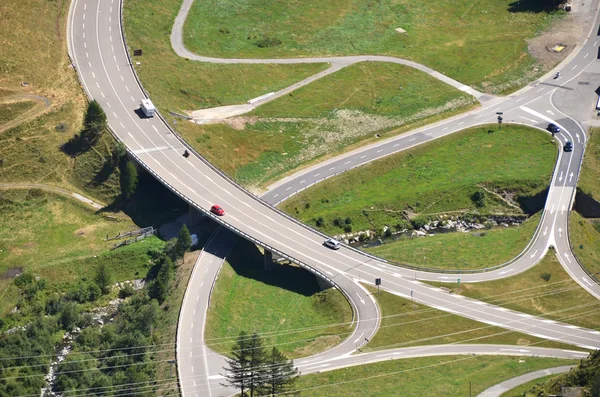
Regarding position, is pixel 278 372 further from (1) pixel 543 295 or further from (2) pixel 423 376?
(1) pixel 543 295

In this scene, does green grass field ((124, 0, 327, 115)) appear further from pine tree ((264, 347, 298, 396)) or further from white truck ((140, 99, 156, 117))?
pine tree ((264, 347, 298, 396))

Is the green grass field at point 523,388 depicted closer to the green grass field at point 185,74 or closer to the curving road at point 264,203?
the curving road at point 264,203

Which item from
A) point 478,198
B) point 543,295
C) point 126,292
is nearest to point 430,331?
point 543,295

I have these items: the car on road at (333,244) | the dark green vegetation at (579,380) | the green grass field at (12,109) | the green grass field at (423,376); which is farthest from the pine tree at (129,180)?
the dark green vegetation at (579,380)

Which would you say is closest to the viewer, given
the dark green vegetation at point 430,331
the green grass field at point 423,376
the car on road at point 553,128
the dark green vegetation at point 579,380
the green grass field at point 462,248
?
the dark green vegetation at point 579,380

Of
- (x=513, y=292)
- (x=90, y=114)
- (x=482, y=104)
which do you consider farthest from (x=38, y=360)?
(x=482, y=104)

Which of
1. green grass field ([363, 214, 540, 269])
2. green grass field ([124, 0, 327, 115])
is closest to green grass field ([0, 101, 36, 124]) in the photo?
green grass field ([124, 0, 327, 115])
